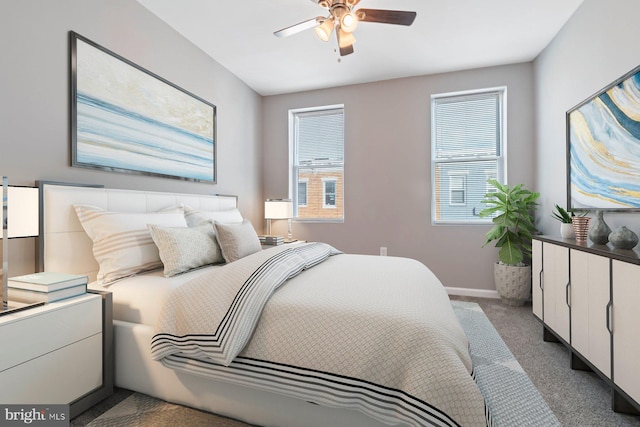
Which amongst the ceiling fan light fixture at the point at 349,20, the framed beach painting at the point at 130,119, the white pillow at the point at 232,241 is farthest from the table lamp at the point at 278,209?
the ceiling fan light fixture at the point at 349,20

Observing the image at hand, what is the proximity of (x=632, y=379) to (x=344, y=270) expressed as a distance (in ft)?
4.77

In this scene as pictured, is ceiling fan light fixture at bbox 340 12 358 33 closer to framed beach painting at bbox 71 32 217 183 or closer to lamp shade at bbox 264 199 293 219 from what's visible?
framed beach painting at bbox 71 32 217 183

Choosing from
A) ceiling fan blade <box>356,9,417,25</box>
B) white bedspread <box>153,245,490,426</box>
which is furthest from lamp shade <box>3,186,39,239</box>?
ceiling fan blade <box>356,9,417,25</box>

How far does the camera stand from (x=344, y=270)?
6.09ft

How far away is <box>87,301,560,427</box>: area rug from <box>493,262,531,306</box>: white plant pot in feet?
4.15

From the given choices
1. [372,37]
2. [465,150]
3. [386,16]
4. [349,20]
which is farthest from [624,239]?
[372,37]

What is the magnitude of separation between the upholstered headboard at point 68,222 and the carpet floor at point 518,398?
821 millimetres

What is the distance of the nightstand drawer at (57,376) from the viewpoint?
1.18 metres

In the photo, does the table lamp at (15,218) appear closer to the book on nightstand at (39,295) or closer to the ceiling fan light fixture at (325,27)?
the book on nightstand at (39,295)

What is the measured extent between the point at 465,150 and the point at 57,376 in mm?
4104

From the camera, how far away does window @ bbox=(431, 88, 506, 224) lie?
11.8 feet

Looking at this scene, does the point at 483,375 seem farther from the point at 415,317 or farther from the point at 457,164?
the point at 457,164

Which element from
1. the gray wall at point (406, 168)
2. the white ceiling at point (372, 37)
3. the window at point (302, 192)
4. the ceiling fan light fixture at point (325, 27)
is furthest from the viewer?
the window at point (302, 192)

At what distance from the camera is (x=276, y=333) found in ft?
4.08
